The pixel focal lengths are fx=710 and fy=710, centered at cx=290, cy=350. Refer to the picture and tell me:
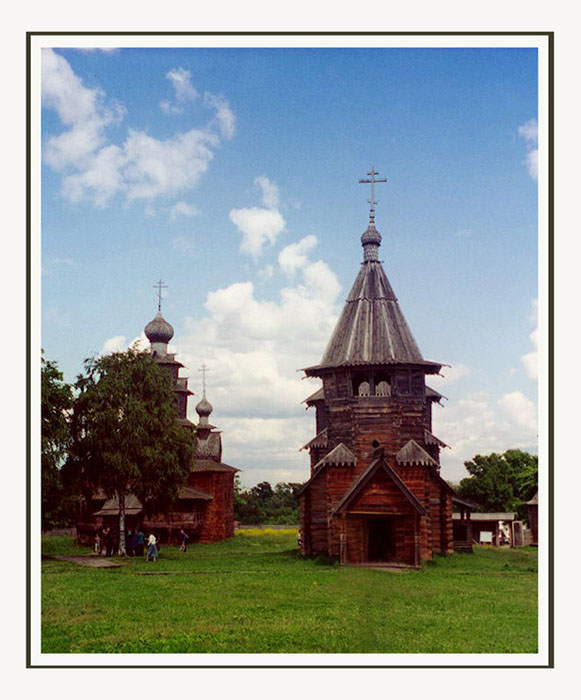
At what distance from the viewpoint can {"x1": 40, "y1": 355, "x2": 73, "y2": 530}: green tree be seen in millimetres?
17953

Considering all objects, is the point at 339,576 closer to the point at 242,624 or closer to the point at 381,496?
the point at 381,496

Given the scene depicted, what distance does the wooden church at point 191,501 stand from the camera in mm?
Result: 21078

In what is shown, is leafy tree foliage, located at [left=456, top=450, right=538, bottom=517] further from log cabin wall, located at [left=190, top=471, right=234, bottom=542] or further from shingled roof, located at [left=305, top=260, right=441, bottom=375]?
log cabin wall, located at [left=190, top=471, right=234, bottom=542]

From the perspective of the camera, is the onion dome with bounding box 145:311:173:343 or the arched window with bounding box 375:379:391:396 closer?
the onion dome with bounding box 145:311:173:343

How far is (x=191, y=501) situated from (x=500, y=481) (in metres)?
12.8

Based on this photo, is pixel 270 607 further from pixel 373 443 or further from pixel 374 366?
pixel 374 366

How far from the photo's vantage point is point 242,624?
47.6 feet

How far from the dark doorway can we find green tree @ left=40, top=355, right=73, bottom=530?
32.0ft

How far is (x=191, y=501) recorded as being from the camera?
23.2 metres

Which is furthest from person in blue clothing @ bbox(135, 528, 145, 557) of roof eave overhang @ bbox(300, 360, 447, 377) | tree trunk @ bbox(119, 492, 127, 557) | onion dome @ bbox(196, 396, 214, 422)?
roof eave overhang @ bbox(300, 360, 447, 377)

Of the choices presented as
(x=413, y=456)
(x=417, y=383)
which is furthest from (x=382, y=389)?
(x=413, y=456)

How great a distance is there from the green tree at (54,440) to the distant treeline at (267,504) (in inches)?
186
